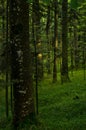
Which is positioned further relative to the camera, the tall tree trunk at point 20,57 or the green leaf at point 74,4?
the tall tree trunk at point 20,57

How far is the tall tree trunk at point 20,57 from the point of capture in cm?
699

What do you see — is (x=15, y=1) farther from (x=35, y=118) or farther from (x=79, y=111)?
(x=79, y=111)

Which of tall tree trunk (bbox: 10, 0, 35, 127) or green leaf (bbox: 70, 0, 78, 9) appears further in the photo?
tall tree trunk (bbox: 10, 0, 35, 127)

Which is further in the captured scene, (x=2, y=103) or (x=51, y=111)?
(x=2, y=103)

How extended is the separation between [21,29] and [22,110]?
1.98m

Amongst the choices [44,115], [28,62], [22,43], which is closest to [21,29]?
[22,43]

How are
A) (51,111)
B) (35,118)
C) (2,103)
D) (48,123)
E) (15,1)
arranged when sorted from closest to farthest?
(15,1), (35,118), (48,123), (51,111), (2,103)

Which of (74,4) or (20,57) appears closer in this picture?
(74,4)

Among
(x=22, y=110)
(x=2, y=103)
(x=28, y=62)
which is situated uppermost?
(x=28, y=62)

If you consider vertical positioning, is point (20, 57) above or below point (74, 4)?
below

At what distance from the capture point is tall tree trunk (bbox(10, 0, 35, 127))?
699 centimetres

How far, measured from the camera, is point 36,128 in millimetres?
7219

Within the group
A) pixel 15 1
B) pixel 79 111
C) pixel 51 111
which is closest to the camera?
pixel 15 1

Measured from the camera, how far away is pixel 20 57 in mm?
7000
